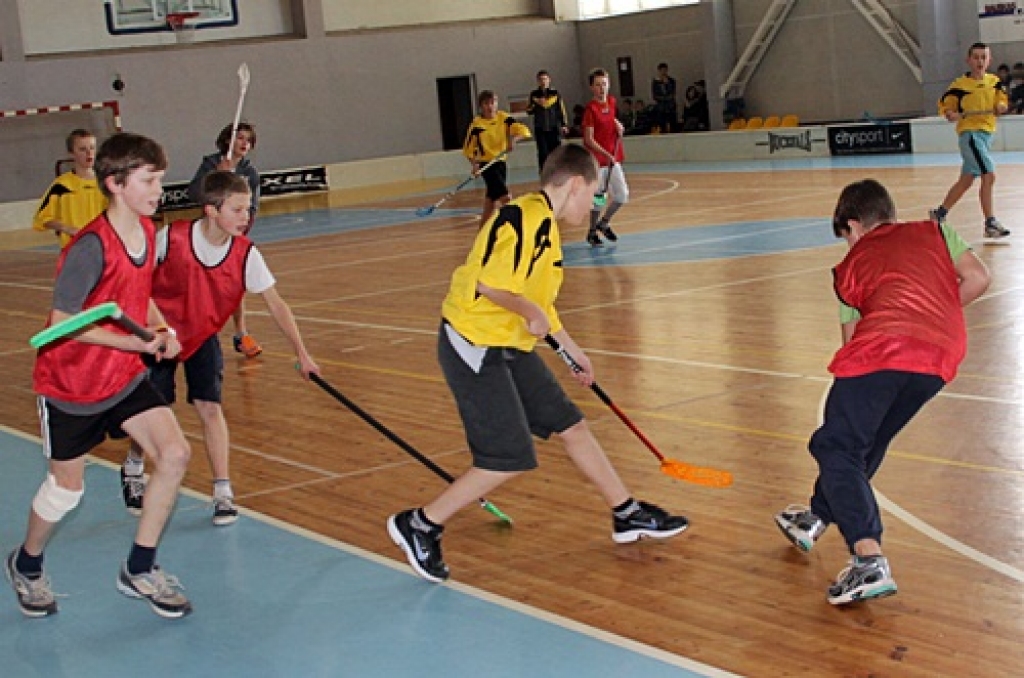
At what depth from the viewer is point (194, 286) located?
6453 millimetres

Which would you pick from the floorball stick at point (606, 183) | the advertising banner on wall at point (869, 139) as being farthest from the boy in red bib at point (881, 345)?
the advertising banner on wall at point (869, 139)

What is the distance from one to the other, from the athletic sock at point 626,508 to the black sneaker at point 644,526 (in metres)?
0.01

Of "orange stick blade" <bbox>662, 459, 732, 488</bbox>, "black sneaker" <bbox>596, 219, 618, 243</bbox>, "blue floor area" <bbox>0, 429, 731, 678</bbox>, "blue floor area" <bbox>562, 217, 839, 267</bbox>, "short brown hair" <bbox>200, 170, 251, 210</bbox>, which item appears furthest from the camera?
"black sneaker" <bbox>596, 219, 618, 243</bbox>

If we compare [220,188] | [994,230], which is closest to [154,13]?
[994,230]

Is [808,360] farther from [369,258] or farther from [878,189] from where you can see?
[369,258]

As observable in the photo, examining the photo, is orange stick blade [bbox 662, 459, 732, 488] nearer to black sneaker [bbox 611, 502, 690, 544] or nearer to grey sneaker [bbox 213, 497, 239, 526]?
black sneaker [bbox 611, 502, 690, 544]

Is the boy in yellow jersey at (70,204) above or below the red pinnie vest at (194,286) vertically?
above

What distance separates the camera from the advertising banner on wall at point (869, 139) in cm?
2620

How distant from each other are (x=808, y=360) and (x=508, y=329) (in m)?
4.10

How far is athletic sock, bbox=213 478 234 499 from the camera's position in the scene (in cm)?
677

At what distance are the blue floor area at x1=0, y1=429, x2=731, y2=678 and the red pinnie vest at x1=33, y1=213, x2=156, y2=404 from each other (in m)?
0.90

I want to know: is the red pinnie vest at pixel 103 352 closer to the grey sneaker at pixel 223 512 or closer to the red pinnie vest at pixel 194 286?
the red pinnie vest at pixel 194 286

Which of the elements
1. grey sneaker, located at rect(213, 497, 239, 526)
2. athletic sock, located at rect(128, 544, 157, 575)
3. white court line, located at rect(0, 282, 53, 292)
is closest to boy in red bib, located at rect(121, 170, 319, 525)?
grey sneaker, located at rect(213, 497, 239, 526)

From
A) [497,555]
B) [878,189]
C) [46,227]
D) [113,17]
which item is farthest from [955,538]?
[113,17]
